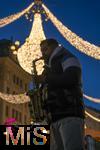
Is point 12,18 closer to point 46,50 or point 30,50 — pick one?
point 30,50

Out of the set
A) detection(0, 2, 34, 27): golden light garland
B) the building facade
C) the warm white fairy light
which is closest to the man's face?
the warm white fairy light

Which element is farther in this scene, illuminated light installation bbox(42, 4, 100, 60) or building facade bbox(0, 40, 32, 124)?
building facade bbox(0, 40, 32, 124)

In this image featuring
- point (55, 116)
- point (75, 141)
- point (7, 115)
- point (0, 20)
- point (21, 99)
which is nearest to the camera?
point (75, 141)

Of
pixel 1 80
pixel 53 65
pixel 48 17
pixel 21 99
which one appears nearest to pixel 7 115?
pixel 1 80

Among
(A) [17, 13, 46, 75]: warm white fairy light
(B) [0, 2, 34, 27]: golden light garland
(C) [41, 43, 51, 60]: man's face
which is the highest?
(B) [0, 2, 34, 27]: golden light garland

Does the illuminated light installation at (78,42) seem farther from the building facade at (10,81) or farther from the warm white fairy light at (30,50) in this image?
the building facade at (10,81)

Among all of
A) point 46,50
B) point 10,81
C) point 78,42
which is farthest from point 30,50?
point 10,81

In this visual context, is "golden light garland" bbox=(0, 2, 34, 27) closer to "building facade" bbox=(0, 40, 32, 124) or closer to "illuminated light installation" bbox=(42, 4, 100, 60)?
"illuminated light installation" bbox=(42, 4, 100, 60)

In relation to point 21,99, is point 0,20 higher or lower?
higher

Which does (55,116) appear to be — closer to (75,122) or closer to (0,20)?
(75,122)

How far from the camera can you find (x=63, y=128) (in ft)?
14.2

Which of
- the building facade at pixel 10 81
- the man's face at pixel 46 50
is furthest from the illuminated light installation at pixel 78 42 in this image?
the building facade at pixel 10 81

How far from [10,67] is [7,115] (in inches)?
279

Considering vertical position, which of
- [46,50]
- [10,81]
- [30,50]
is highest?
[10,81]
